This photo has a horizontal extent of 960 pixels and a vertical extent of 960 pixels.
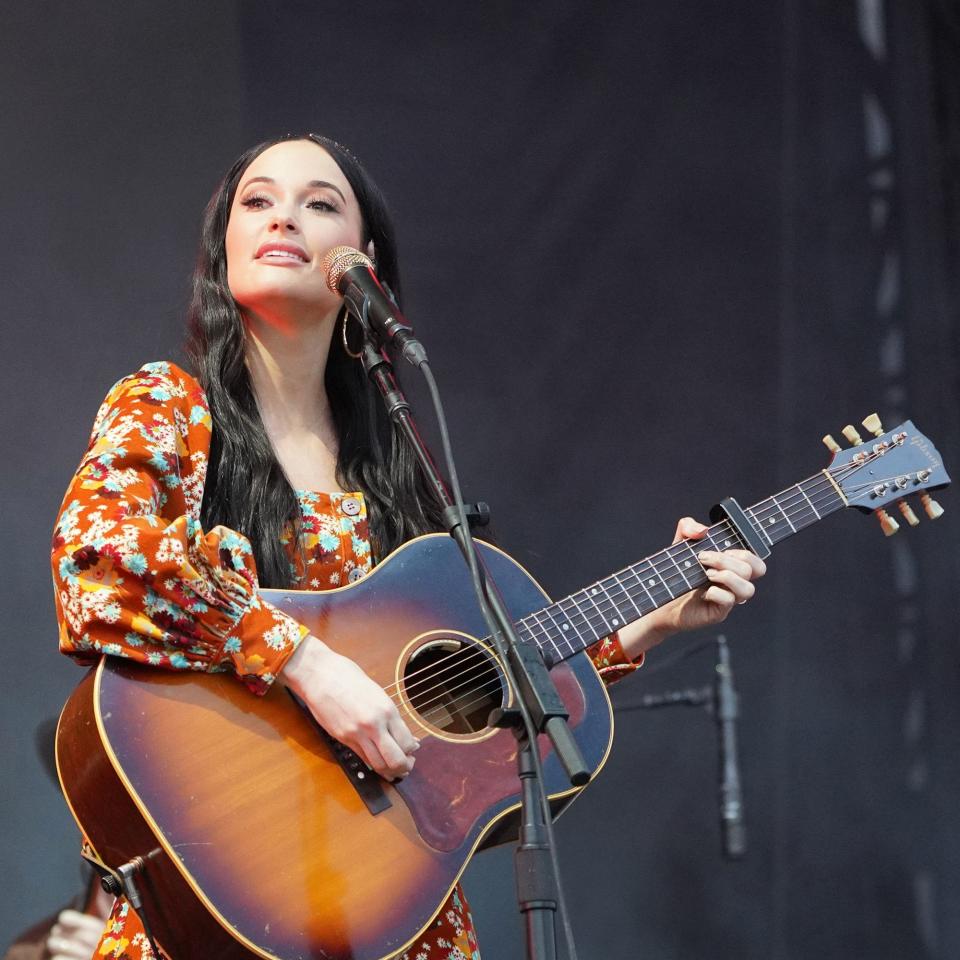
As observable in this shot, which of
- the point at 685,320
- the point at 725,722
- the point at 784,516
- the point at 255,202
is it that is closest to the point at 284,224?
the point at 255,202

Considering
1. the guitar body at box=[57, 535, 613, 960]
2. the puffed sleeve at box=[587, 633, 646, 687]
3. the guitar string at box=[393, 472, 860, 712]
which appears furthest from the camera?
the puffed sleeve at box=[587, 633, 646, 687]

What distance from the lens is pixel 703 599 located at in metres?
2.13

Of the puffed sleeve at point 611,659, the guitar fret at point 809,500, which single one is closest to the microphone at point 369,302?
the puffed sleeve at point 611,659

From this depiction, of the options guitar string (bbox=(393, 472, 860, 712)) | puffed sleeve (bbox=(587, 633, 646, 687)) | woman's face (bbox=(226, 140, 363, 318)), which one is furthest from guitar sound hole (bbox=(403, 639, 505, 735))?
woman's face (bbox=(226, 140, 363, 318))

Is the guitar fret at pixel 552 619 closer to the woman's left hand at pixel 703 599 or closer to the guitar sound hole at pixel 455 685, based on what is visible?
the guitar sound hole at pixel 455 685

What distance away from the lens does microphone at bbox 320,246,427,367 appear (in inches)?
62.4

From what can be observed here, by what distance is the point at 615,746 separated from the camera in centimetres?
326

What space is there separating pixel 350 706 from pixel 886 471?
1180 millimetres

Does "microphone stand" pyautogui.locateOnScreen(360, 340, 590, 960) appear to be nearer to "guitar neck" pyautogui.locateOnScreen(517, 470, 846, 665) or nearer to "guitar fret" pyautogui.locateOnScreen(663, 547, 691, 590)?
"guitar neck" pyautogui.locateOnScreen(517, 470, 846, 665)

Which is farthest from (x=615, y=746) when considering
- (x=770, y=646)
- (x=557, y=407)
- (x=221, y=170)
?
(x=221, y=170)

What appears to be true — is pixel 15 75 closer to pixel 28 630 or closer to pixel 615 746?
pixel 28 630

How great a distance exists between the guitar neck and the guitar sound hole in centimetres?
10

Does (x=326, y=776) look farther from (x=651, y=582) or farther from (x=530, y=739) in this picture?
(x=651, y=582)

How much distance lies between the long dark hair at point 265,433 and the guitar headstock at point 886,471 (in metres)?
0.76
